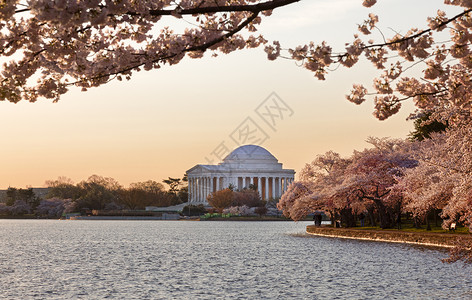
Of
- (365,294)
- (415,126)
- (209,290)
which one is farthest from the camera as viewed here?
(415,126)

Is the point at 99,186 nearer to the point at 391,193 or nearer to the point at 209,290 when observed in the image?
the point at 391,193

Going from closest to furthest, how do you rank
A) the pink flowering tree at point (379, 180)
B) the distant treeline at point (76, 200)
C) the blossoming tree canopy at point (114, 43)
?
the blossoming tree canopy at point (114, 43)
the pink flowering tree at point (379, 180)
the distant treeline at point (76, 200)

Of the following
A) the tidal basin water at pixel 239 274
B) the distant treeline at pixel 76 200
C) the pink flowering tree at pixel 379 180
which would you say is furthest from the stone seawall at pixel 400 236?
the distant treeline at pixel 76 200

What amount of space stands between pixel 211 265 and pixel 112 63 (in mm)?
24833

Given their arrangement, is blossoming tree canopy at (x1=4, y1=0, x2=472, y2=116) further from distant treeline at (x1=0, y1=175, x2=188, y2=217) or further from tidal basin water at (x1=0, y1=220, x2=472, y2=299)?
distant treeline at (x1=0, y1=175, x2=188, y2=217)

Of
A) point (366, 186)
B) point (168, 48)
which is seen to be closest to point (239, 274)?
point (168, 48)

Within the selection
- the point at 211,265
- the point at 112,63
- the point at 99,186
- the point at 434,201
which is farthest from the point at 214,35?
the point at 99,186

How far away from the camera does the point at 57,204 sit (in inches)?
7234

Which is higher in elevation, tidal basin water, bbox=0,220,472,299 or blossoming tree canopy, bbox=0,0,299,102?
blossoming tree canopy, bbox=0,0,299,102

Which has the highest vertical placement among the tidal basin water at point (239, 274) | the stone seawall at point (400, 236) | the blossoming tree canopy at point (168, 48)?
the blossoming tree canopy at point (168, 48)

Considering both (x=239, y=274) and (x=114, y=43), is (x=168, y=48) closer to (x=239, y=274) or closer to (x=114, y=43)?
(x=114, y=43)

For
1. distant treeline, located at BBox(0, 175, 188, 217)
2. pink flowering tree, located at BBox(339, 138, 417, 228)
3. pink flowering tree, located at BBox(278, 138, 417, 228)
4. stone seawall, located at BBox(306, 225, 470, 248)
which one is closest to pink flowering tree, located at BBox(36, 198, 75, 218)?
distant treeline, located at BBox(0, 175, 188, 217)

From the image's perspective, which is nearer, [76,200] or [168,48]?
[168,48]

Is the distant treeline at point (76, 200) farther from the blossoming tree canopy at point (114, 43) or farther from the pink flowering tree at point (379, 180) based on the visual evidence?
the blossoming tree canopy at point (114, 43)
